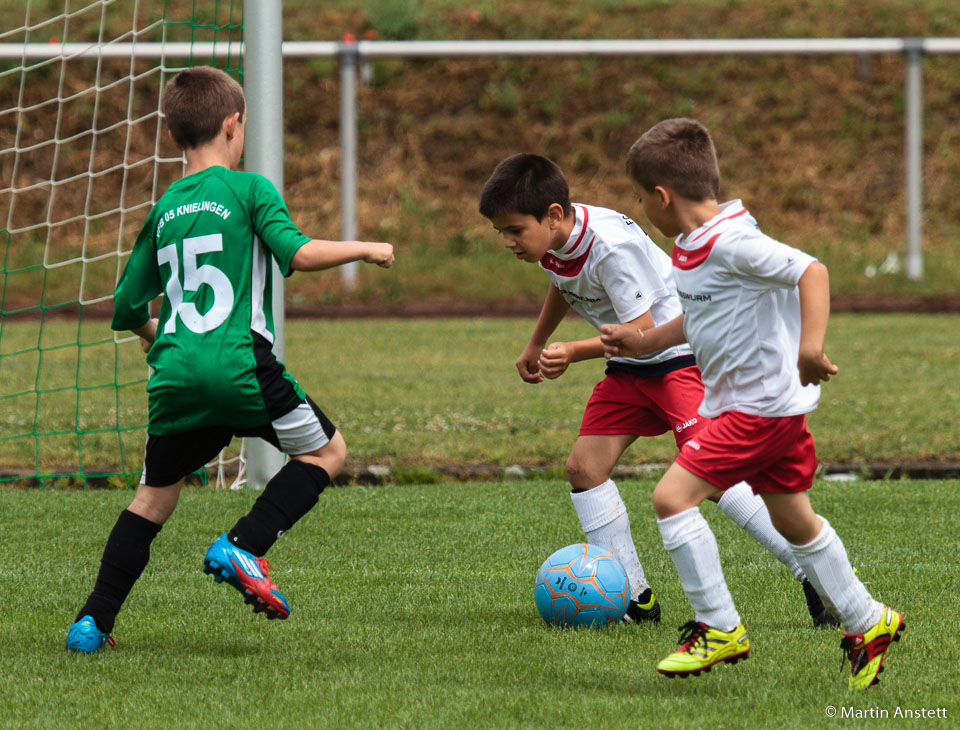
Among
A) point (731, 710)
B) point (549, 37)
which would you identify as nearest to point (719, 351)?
point (731, 710)

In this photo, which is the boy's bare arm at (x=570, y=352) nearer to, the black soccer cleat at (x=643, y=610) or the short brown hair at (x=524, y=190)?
the short brown hair at (x=524, y=190)

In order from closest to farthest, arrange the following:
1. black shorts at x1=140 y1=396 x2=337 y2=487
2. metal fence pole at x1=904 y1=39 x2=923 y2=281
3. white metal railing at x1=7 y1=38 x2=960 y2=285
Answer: black shorts at x1=140 y1=396 x2=337 y2=487 < white metal railing at x1=7 y1=38 x2=960 y2=285 < metal fence pole at x1=904 y1=39 x2=923 y2=281

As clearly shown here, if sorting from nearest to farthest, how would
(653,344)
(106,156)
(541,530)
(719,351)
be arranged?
(719,351), (653,344), (541,530), (106,156)

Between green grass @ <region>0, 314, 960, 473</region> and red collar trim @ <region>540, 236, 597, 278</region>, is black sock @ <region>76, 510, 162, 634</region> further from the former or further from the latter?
green grass @ <region>0, 314, 960, 473</region>

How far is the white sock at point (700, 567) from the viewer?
320 cm

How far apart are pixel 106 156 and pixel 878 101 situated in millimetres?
12211

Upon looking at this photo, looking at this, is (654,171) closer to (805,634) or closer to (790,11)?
(805,634)

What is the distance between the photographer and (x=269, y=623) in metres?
4.01

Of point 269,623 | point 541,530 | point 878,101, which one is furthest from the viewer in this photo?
point 878,101

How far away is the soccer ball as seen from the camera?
4000 mm

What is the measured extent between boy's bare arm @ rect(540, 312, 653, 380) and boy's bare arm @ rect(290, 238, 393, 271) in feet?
2.20

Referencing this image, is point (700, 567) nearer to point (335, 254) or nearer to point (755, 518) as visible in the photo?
point (755, 518)

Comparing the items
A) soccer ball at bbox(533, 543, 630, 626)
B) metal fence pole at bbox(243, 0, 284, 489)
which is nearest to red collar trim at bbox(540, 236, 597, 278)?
soccer ball at bbox(533, 543, 630, 626)

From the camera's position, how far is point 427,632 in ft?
12.7
